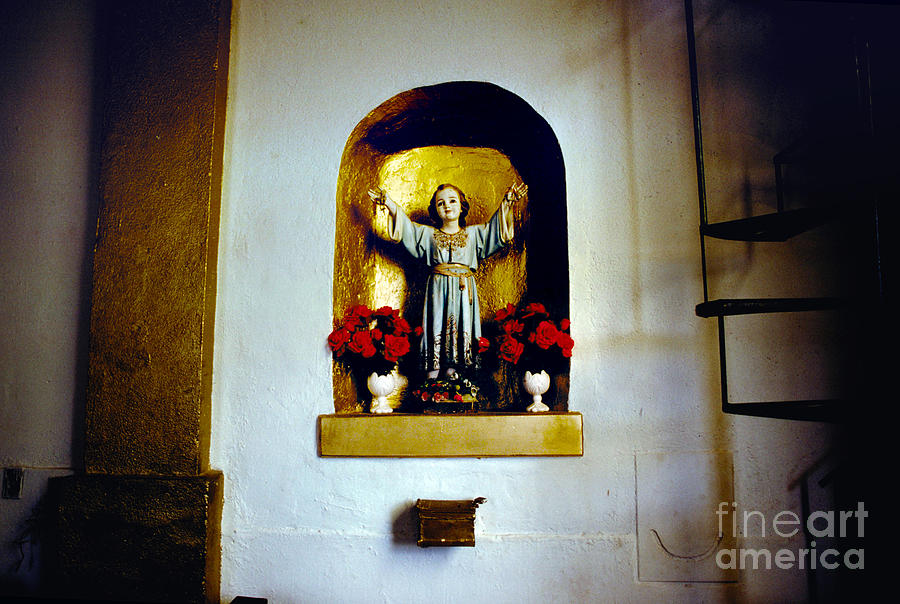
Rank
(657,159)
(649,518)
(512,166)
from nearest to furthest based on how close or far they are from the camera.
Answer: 1. (649,518)
2. (657,159)
3. (512,166)

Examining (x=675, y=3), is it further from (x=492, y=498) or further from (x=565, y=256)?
Answer: (x=492, y=498)

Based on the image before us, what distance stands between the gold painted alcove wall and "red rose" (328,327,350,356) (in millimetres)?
120

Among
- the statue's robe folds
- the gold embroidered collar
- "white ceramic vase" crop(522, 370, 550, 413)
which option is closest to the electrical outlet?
the statue's robe folds

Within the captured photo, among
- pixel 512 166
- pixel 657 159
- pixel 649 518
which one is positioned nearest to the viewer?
pixel 649 518

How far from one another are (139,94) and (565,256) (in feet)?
6.36

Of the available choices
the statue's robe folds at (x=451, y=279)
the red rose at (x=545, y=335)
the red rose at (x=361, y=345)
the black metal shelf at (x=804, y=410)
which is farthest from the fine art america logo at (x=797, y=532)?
the red rose at (x=361, y=345)

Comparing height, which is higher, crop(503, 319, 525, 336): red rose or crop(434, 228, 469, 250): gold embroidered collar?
crop(434, 228, 469, 250): gold embroidered collar

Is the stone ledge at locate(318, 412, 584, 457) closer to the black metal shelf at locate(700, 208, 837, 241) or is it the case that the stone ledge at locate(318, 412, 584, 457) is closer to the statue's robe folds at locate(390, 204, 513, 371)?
the statue's robe folds at locate(390, 204, 513, 371)

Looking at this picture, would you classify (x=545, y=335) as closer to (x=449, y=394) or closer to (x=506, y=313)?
(x=506, y=313)

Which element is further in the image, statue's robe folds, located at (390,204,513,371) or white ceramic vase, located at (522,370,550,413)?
statue's robe folds, located at (390,204,513,371)

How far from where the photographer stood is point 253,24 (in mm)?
2594

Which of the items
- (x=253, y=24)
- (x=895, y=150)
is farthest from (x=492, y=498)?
(x=253, y=24)

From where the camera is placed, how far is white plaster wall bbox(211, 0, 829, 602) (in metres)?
2.23

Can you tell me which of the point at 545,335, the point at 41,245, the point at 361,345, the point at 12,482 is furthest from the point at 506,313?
the point at 12,482
